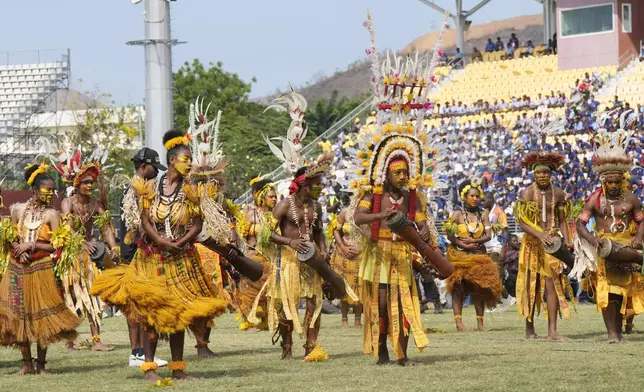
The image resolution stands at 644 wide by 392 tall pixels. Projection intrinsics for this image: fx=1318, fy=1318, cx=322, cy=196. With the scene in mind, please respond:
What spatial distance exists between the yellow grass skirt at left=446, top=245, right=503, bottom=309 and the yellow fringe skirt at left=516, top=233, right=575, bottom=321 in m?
2.21

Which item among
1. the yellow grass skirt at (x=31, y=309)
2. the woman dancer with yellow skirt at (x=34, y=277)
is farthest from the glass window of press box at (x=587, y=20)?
the yellow grass skirt at (x=31, y=309)

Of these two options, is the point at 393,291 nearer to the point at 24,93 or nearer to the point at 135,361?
the point at 135,361

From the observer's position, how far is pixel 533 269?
1519 centimetres

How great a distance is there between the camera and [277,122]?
56781mm

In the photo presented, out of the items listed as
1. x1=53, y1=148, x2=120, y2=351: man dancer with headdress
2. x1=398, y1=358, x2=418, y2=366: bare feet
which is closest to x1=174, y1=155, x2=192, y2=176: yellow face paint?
x1=398, y1=358, x2=418, y2=366: bare feet

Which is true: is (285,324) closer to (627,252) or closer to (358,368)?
(358,368)

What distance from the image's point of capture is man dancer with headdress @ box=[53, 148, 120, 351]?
14.3m

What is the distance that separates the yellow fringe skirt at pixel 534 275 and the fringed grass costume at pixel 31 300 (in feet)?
17.9

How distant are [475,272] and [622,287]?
3559mm

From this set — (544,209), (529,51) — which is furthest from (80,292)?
(529,51)

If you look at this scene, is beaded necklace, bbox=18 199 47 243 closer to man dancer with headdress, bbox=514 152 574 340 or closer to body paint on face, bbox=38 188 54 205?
body paint on face, bbox=38 188 54 205

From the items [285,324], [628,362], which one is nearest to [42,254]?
[285,324]

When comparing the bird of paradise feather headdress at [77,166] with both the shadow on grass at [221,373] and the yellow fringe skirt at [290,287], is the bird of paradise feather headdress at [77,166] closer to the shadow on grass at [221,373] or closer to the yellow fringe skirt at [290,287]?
the yellow fringe skirt at [290,287]

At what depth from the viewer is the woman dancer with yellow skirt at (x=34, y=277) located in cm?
1216
